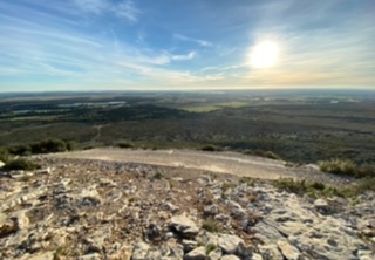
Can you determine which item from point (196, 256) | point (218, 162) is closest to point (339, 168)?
point (218, 162)

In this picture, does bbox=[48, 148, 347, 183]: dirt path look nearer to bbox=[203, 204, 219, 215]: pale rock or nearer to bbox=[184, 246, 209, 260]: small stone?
bbox=[203, 204, 219, 215]: pale rock

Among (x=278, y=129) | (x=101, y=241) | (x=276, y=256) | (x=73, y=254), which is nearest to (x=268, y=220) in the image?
(x=276, y=256)

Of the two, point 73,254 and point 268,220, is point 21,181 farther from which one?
point 268,220

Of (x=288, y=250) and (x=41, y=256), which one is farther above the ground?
(x=41, y=256)

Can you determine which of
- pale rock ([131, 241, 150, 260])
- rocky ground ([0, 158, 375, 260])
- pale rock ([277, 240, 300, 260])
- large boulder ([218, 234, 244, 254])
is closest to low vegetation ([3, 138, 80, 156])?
rocky ground ([0, 158, 375, 260])

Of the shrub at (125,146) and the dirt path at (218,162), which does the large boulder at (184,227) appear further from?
the shrub at (125,146)

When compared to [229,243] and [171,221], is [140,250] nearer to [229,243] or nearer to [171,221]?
[171,221]
